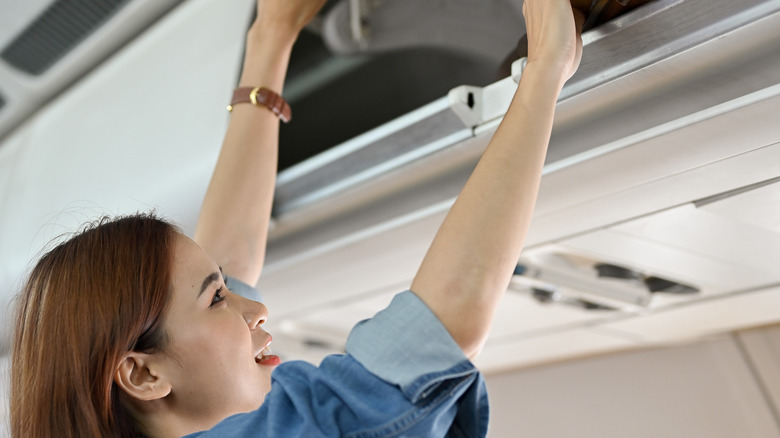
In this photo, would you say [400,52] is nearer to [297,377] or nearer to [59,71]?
[59,71]

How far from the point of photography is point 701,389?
1.70 m

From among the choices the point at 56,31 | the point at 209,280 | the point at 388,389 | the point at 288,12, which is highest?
the point at 56,31

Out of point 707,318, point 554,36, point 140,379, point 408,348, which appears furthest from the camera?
point 707,318

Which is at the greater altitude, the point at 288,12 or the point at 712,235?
the point at 288,12

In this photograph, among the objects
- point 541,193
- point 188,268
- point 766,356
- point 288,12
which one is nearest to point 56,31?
point 288,12

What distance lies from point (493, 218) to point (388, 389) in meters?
0.17

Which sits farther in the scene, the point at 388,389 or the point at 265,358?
the point at 265,358

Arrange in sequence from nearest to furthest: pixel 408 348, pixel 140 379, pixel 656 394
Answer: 1. pixel 408 348
2. pixel 140 379
3. pixel 656 394

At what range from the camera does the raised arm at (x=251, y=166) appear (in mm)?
1137

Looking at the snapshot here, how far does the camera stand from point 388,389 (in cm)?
63

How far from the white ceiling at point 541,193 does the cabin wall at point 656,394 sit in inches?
3.1

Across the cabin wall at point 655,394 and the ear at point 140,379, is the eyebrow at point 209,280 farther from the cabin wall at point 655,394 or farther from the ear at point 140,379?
the cabin wall at point 655,394

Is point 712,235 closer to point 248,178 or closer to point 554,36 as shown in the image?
point 554,36

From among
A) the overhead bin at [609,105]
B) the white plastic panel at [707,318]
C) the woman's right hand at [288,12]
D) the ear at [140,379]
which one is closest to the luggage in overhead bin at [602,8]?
the overhead bin at [609,105]
